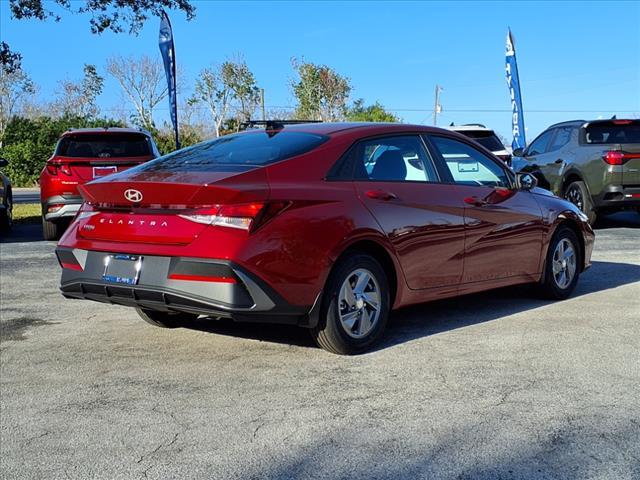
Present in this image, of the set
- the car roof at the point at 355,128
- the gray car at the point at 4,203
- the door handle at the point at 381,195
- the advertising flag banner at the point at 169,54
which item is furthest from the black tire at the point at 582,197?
the advertising flag banner at the point at 169,54

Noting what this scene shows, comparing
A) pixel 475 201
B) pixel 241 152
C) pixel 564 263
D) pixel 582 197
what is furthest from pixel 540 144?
pixel 241 152

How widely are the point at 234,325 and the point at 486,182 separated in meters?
2.34

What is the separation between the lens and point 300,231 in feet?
14.5

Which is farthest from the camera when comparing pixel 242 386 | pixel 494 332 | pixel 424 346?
pixel 494 332

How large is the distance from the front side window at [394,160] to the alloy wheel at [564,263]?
69.2 inches

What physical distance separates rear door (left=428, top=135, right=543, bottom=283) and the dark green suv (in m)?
5.65

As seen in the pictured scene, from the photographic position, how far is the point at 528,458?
322 cm

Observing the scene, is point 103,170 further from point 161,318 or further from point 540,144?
point 540,144

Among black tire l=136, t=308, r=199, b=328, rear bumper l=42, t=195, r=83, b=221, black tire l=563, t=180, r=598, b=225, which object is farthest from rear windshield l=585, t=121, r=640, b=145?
black tire l=136, t=308, r=199, b=328

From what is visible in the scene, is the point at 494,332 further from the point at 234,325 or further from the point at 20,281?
the point at 20,281

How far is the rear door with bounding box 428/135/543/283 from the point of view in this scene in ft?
18.7

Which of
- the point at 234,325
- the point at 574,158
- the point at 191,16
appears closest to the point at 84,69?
the point at 191,16

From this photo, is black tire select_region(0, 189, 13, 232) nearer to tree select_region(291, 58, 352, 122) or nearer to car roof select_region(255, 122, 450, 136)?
car roof select_region(255, 122, 450, 136)

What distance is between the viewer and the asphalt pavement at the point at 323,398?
3209 millimetres
